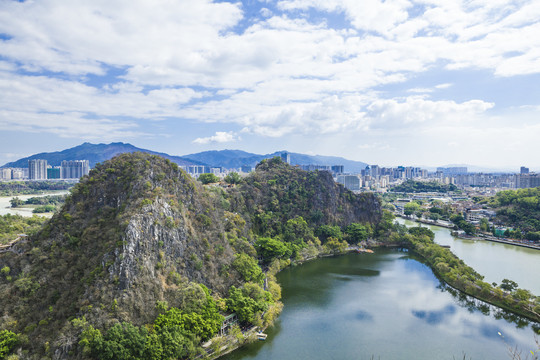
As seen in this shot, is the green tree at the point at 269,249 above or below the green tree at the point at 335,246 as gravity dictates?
above

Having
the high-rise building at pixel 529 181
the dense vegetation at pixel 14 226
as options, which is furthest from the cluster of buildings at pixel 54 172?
the high-rise building at pixel 529 181

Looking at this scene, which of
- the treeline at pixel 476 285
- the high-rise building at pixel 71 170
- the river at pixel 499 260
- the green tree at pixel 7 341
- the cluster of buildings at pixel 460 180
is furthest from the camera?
the high-rise building at pixel 71 170

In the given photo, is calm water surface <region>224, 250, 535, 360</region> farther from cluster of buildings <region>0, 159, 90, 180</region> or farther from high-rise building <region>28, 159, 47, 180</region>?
high-rise building <region>28, 159, 47, 180</region>

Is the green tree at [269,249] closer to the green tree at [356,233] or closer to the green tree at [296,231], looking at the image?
the green tree at [296,231]

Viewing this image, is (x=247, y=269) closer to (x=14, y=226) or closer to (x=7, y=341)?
(x=7, y=341)

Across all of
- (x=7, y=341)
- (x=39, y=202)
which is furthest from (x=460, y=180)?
(x=7, y=341)

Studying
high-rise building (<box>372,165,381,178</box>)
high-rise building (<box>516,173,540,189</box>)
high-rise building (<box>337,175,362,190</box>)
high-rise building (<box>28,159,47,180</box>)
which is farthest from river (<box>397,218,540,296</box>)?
high-rise building (<box>28,159,47,180</box>)
